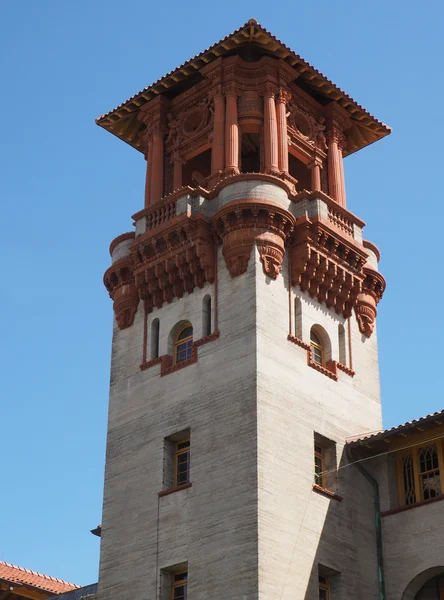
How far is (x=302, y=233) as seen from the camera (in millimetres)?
42562

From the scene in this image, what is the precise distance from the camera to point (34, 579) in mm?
50344

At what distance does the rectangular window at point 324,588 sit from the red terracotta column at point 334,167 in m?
14.7

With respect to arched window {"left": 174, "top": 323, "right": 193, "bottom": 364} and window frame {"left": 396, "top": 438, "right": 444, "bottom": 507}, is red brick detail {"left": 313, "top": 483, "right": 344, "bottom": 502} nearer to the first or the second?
window frame {"left": 396, "top": 438, "right": 444, "bottom": 507}

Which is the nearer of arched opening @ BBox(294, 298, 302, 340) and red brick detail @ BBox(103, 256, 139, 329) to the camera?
arched opening @ BBox(294, 298, 302, 340)

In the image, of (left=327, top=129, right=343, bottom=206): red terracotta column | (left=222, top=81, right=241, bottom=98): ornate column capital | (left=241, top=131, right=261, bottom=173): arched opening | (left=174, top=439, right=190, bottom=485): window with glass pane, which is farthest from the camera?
(left=241, top=131, right=261, bottom=173): arched opening

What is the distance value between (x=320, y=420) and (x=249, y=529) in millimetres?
5752

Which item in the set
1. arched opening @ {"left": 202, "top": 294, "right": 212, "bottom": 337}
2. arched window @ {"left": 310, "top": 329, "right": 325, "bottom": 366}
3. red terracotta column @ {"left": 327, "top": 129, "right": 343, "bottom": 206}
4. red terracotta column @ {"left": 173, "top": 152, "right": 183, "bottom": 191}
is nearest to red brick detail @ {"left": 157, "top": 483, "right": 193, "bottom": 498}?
arched opening @ {"left": 202, "top": 294, "right": 212, "bottom": 337}

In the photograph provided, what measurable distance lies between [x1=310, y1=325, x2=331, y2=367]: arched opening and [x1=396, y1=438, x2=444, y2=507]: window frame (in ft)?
13.7

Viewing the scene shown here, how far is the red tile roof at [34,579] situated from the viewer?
4892cm

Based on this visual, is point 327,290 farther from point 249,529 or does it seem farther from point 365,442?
point 249,529

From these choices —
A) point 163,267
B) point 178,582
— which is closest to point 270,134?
point 163,267

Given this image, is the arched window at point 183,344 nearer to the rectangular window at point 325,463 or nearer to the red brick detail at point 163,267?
the red brick detail at point 163,267

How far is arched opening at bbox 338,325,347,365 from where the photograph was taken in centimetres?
4322

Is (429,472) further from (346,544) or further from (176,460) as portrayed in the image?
(176,460)
